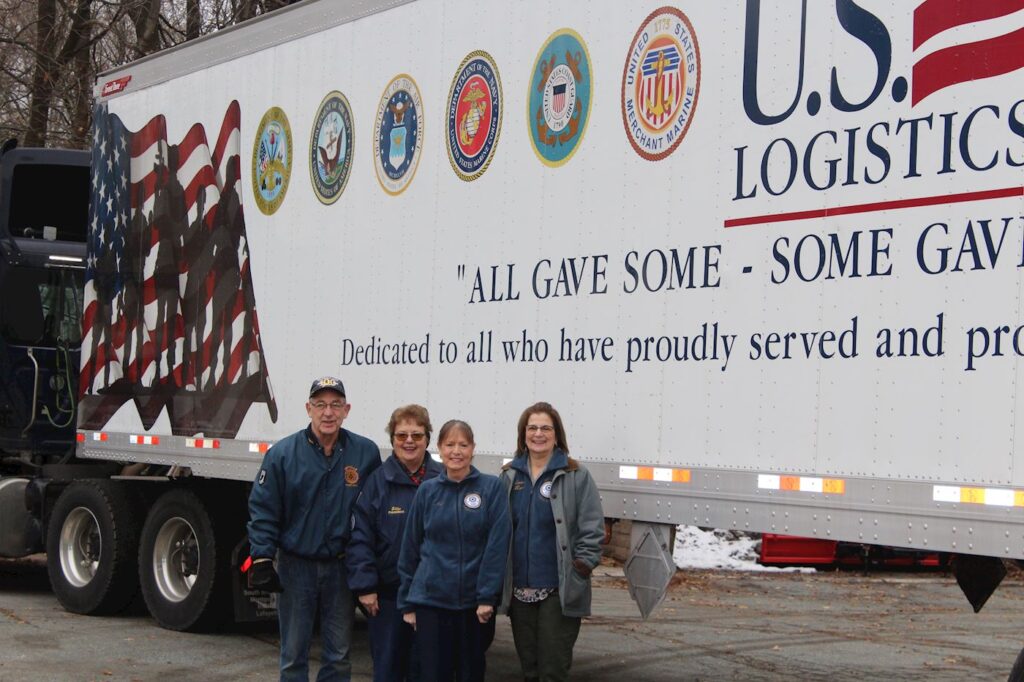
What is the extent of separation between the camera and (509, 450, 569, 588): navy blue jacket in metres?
7.30

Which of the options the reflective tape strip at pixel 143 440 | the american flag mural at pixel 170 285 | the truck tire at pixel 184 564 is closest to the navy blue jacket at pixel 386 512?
the american flag mural at pixel 170 285

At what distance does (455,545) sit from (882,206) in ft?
8.10

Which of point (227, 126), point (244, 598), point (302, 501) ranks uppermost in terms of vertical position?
point (227, 126)

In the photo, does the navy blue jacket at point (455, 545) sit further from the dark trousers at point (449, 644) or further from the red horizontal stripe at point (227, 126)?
the red horizontal stripe at point (227, 126)

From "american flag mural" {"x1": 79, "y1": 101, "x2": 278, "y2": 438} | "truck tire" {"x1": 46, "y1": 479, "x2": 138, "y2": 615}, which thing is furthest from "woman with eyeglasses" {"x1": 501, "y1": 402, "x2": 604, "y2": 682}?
"truck tire" {"x1": 46, "y1": 479, "x2": 138, "y2": 615}

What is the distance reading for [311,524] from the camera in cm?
727

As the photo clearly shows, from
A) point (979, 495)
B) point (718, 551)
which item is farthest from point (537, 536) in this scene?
point (718, 551)

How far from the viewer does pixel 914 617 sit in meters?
15.0

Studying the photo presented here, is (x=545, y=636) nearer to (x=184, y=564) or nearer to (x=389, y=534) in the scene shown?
(x=389, y=534)

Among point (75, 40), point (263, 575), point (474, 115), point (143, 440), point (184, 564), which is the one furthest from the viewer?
point (75, 40)

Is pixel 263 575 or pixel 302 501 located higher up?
pixel 302 501

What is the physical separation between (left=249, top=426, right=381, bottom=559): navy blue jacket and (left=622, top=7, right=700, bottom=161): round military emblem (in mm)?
2213

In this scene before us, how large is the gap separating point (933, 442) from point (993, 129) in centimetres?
126

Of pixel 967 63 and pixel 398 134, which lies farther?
pixel 398 134
